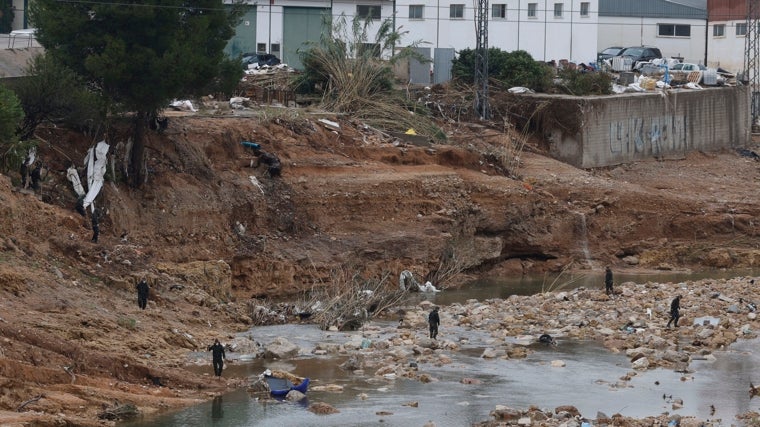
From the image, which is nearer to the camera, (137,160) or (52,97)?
(52,97)

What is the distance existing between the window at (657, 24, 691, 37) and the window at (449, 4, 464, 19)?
14.0 meters

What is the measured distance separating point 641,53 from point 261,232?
3363 cm

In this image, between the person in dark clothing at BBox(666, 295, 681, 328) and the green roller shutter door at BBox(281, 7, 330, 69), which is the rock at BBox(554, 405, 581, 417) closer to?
the person in dark clothing at BBox(666, 295, 681, 328)

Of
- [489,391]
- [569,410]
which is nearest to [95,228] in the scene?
[489,391]

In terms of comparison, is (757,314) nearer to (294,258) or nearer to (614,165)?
(294,258)

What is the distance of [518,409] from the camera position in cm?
2241

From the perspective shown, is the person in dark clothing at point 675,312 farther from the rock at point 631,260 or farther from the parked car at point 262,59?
the parked car at point 262,59

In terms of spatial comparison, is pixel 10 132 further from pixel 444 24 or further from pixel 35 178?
pixel 444 24

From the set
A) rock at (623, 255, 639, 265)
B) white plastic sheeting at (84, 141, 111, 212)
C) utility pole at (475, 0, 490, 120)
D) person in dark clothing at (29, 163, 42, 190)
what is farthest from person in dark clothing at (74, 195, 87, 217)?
utility pole at (475, 0, 490, 120)

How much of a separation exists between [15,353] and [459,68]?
3201cm

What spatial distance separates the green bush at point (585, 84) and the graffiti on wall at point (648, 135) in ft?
5.70

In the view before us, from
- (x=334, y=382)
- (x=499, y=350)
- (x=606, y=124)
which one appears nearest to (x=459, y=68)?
(x=606, y=124)

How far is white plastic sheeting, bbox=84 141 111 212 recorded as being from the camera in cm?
3244

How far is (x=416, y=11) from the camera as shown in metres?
59.2
